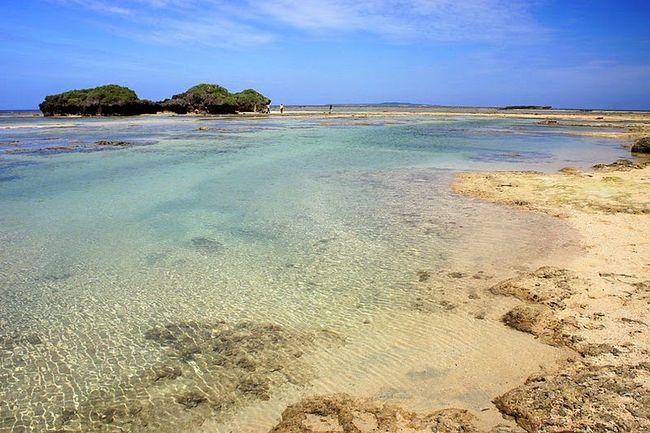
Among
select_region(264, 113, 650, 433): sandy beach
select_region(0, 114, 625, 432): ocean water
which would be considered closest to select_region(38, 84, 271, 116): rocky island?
select_region(0, 114, 625, 432): ocean water

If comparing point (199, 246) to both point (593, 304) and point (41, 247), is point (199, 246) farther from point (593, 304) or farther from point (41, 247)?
point (593, 304)

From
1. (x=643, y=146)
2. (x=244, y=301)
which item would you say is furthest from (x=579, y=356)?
(x=643, y=146)

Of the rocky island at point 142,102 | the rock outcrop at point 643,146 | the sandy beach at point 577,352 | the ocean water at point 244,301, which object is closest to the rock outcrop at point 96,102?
the rocky island at point 142,102

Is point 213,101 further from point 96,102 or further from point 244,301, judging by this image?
point 244,301

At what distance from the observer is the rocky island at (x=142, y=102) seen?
77.3 metres

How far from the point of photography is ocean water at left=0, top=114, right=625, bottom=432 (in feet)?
15.7

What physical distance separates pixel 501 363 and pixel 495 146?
89.9 ft

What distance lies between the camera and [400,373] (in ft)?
16.7

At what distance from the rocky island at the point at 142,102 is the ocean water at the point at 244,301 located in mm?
69668

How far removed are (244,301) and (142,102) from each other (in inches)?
3279

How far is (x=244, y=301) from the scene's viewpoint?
273 inches

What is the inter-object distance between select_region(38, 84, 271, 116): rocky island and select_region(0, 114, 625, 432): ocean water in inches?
2743

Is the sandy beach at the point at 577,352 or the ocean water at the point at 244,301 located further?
the ocean water at the point at 244,301

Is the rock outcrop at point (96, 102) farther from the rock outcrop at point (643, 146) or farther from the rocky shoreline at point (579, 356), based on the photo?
the rocky shoreline at point (579, 356)
